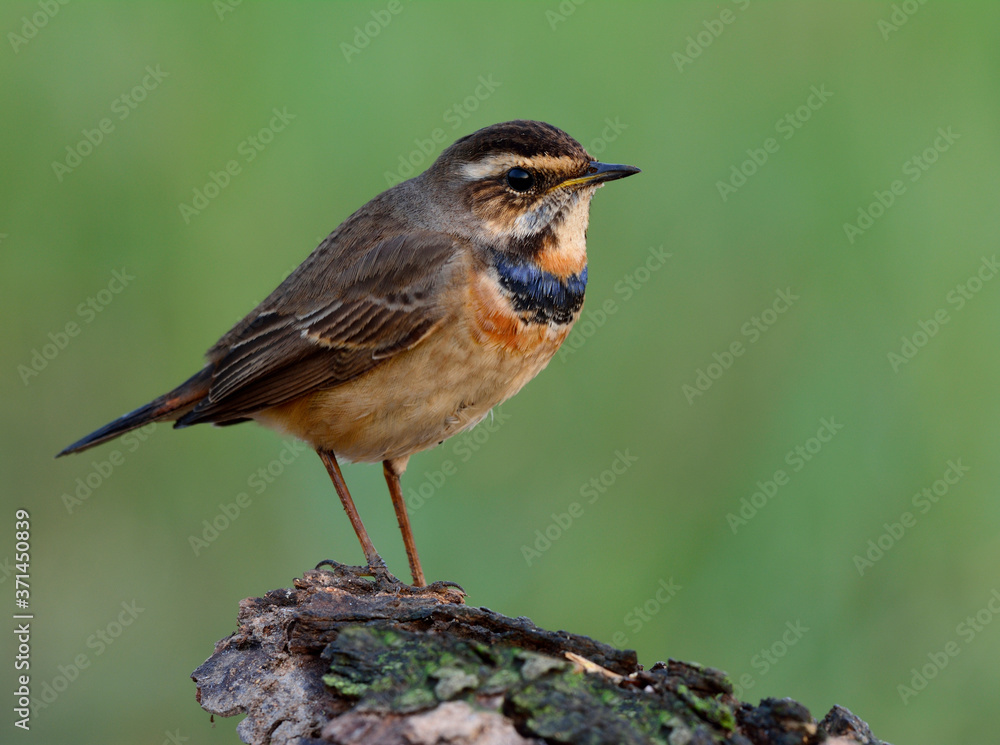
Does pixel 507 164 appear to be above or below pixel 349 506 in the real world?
above

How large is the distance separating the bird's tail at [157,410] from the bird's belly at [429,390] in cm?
72

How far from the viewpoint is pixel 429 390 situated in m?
6.03

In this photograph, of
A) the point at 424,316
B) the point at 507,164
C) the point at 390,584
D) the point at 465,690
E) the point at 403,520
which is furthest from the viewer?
the point at 403,520

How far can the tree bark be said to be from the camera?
353 cm

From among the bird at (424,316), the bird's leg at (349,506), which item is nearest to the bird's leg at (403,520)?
the bird at (424,316)

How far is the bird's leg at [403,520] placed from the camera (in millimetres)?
6574

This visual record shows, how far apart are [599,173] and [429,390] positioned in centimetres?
159

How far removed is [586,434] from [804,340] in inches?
65.0

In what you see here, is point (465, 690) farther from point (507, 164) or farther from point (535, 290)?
point (507, 164)

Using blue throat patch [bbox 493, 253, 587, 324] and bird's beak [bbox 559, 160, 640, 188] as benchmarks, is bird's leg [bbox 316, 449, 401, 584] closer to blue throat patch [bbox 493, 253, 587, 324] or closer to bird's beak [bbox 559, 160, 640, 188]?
blue throat patch [bbox 493, 253, 587, 324]

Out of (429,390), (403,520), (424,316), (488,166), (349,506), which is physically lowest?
(349,506)

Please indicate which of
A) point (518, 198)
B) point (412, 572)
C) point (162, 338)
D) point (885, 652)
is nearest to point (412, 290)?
point (518, 198)

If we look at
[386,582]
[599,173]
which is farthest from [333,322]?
[599,173]

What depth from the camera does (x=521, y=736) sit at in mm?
3475
